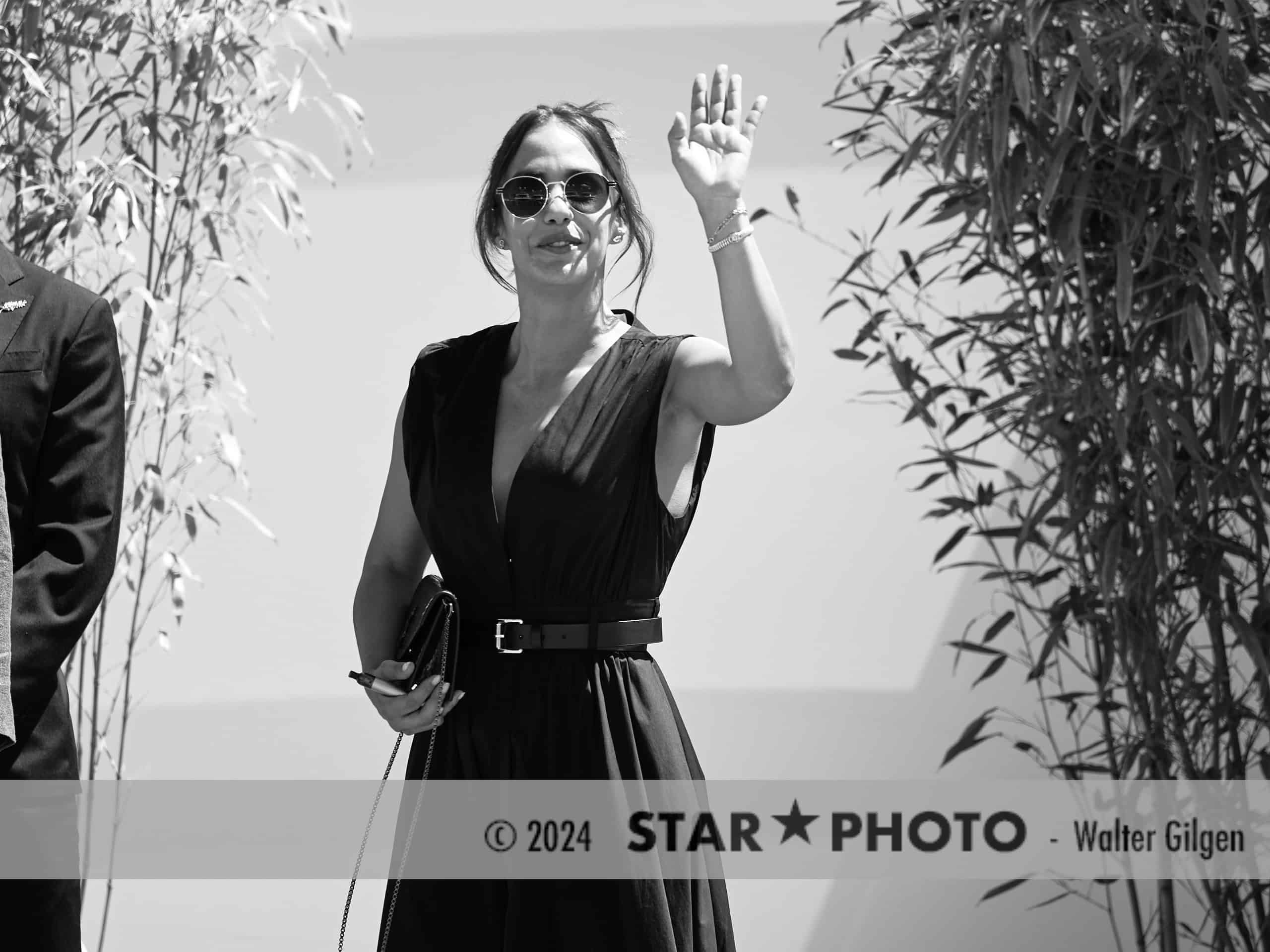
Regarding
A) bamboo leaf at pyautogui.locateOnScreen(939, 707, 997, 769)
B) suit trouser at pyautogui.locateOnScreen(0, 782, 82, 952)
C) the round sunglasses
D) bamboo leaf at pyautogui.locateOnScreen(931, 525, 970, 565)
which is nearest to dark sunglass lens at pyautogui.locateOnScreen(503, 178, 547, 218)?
the round sunglasses

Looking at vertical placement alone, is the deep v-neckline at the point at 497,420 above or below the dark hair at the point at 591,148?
below

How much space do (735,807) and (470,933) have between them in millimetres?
2542

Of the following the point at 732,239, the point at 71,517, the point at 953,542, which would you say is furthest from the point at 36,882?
the point at 953,542

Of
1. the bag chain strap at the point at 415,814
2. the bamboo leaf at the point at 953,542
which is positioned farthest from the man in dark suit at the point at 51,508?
the bamboo leaf at the point at 953,542

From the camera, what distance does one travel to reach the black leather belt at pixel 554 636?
167 cm

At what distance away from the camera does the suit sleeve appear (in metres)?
1.61

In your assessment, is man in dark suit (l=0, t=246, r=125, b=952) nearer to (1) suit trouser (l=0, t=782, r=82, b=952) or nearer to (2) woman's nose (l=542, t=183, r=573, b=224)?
(1) suit trouser (l=0, t=782, r=82, b=952)

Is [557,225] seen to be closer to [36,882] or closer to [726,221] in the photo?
[726,221]

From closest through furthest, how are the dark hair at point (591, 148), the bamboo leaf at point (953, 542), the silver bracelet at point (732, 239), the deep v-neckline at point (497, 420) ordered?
the silver bracelet at point (732, 239), the deep v-neckline at point (497, 420), the dark hair at point (591, 148), the bamboo leaf at point (953, 542)

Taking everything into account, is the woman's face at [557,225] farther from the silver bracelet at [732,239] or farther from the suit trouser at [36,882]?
the suit trouser at [36,882]

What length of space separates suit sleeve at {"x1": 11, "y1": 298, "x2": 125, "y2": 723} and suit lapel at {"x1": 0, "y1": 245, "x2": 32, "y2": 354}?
0.07 meters

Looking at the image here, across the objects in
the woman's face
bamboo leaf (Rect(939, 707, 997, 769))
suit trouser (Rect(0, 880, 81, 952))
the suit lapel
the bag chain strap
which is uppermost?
the woman's face

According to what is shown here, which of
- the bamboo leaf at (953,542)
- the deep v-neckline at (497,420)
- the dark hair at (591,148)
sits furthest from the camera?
the bamboo leaf at (953,542)

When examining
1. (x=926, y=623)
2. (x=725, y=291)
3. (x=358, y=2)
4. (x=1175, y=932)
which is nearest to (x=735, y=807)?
(x=926, y=623)
